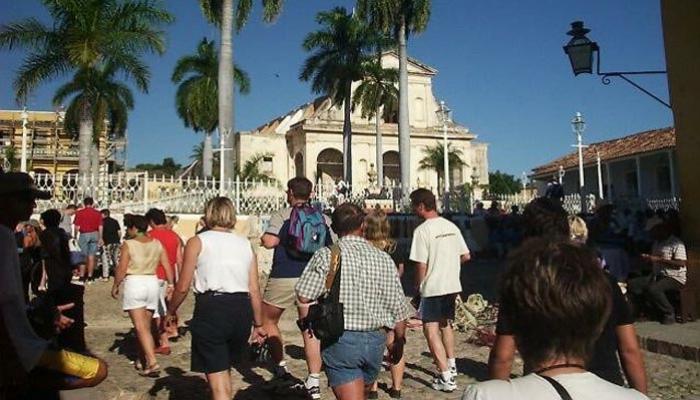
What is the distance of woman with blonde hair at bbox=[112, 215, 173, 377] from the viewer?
18.6ft

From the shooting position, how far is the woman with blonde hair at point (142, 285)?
568 cm

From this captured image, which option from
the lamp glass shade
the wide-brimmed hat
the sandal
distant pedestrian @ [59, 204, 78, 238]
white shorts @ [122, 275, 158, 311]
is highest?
the lamp glass shade

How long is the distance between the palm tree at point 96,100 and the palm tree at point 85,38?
0.25 meters

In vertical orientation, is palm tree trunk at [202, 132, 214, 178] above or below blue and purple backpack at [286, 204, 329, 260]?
above

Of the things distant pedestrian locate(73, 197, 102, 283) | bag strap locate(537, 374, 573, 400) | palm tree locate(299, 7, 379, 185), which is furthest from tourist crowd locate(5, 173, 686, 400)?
palm tree locate(299, 7, 379, 185)

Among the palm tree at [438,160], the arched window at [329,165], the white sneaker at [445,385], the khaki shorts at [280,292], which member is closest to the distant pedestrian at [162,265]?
the khaki shorts at [280,292]

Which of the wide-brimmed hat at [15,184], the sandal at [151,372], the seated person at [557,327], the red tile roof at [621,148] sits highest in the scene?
the red tile roof at [621,148]

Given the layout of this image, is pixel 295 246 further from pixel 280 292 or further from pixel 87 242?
pixel 87 242

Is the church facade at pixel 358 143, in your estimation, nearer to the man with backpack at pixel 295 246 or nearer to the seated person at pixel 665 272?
the seated person at pixel 665 272

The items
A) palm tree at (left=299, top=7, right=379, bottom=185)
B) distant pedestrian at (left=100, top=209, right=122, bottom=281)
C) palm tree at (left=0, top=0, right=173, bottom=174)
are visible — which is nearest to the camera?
distant pedestrian at (left=100, top=209, right=122, bottom=281)

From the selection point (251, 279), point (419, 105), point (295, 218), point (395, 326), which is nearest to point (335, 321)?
point (395, 326)

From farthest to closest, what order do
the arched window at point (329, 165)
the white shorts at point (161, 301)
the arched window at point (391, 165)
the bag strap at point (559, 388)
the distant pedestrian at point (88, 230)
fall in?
the arched window at point (391, 165)
the arched window at point (329, 165)
the distant pedestrian at point (88, 230)
the white shorts at point (161, 301)
the bag strap at point (559, 388)

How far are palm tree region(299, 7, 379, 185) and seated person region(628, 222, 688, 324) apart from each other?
23.5 m

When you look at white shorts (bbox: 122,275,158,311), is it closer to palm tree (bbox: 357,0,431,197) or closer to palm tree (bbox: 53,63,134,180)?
palm tree (bbox: 53,63,134,180)
